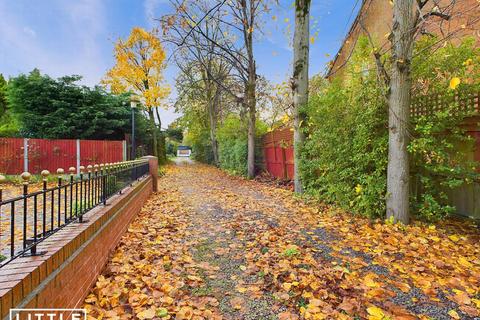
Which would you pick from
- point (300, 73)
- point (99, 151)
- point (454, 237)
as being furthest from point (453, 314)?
point (99, 151)

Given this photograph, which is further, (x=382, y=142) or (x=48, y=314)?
(x=382, y=142)

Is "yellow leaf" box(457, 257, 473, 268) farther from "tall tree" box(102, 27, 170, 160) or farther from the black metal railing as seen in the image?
"tall tree" box(102, 27, 170, 160)

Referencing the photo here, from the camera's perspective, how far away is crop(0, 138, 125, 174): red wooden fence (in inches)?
528

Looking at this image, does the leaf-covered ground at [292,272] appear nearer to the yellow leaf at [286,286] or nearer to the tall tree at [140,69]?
the yellow leaf at [286,286]

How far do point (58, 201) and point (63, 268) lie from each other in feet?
2.58

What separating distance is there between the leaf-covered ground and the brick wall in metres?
0.22

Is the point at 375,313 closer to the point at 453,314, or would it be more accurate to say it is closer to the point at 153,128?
the point at 453,314

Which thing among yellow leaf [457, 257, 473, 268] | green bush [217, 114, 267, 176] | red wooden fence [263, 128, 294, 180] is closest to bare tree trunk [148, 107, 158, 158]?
green bush [217, 114, 267, 176]

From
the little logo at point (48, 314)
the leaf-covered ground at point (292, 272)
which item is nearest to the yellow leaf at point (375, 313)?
the leaf-covered ground at point (292, 272)

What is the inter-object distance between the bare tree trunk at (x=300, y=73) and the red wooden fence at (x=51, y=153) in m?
11.8

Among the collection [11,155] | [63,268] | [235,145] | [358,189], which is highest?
[235,145]

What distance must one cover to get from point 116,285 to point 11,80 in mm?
16877

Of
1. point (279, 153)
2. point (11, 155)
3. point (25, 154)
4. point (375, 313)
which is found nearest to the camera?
point (375, 313)

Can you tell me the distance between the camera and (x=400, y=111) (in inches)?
194
